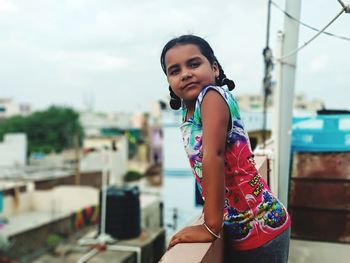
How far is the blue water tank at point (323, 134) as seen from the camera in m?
3.47

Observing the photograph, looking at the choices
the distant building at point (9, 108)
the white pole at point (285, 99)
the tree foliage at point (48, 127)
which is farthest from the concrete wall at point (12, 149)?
the white pole at point (285, 99)

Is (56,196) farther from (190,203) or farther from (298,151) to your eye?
(298,151)

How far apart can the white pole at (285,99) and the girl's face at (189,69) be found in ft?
5.79

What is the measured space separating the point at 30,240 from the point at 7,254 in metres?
1.44

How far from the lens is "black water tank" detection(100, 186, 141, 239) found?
30.8 ft

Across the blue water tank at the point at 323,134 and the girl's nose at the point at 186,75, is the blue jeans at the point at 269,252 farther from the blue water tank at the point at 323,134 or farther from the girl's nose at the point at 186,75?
the blue water tank at the point at 323,134

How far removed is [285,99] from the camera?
3.08m

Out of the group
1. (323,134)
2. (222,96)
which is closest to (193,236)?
(222,96)

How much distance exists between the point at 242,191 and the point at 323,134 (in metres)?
2.45

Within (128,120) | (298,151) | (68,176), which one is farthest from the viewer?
(128,120)

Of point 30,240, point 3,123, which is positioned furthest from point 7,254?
point 3,123

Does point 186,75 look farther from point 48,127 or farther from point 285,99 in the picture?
point 48,127

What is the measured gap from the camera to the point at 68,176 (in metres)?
23.3

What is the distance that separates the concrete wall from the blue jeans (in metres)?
29.1
